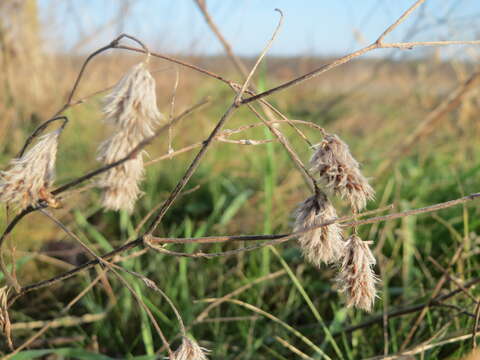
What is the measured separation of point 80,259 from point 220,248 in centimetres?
54

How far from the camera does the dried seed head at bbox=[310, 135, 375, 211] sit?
0.60 metres

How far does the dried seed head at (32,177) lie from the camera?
619mm

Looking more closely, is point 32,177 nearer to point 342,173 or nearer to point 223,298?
point 342,173

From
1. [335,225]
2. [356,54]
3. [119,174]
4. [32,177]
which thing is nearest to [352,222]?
[335,225]


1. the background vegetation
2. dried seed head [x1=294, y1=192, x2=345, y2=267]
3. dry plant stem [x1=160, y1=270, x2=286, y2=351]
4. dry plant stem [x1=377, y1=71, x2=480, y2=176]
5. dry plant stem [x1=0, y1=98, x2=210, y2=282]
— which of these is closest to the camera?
dry plant stem [x1=0, y1=98, x2=210, y2=282]

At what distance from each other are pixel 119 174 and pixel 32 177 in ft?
0.38

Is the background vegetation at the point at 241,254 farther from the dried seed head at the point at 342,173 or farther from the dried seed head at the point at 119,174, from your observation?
the dried seed head at the point at 342,173

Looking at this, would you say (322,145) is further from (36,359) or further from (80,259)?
(80,259)

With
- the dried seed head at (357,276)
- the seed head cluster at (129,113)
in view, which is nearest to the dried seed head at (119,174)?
the seed head cluster at (129,113)

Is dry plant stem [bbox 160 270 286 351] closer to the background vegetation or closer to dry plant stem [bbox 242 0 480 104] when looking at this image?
the background vegetation

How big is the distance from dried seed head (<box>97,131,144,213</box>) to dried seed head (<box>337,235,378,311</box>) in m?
0.32

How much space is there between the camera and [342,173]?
1.97 ft

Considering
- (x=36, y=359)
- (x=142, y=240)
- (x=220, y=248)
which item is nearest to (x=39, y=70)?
(x=220, y=248)

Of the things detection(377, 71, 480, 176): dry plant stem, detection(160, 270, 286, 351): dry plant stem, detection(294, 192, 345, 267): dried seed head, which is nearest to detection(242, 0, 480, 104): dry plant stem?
detection(294, 192, 345, 267): dried seed head
